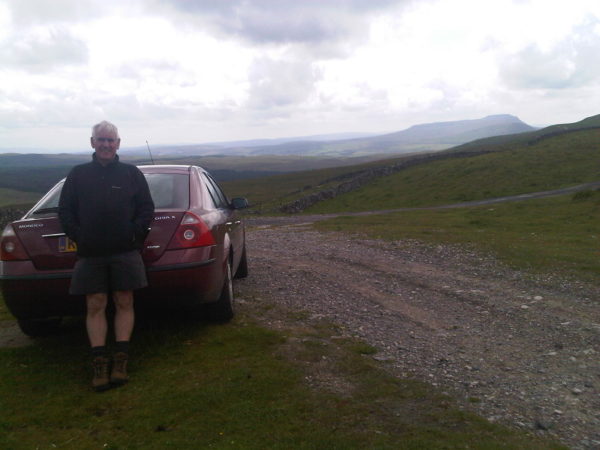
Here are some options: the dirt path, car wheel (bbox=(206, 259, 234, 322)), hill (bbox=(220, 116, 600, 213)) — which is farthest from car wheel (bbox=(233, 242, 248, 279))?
hill (bbox=(220, 116, 600, 213))

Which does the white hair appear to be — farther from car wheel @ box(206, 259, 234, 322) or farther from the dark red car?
car wheel @ box(206, 259, 234, 322)

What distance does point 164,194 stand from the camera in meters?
5.59

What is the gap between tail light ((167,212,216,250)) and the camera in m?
4.88

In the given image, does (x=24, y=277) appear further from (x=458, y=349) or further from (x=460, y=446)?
(x=458, y=349)

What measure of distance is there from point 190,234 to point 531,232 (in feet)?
42.8

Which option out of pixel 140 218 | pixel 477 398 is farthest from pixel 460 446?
pixel 140 218

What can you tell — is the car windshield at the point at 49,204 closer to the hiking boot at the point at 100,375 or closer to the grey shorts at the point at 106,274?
the grey shorts at the point at 106,274

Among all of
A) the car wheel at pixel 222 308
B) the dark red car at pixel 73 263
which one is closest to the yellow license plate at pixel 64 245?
the dark red car at pixel 73 263

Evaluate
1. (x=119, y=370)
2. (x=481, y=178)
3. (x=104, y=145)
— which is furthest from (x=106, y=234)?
(x=481, y=178)

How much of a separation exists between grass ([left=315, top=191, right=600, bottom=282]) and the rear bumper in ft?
22.1

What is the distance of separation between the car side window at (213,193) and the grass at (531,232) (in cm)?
575

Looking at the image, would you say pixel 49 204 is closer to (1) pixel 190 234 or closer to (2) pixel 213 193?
(1) pixel 190 234

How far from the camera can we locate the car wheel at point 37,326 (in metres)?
5.42

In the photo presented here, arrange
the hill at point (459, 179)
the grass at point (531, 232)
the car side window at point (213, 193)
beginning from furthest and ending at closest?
the hill at point (459, 179)
the grass at point (531, 232)
the car side window at point (213, 193)
